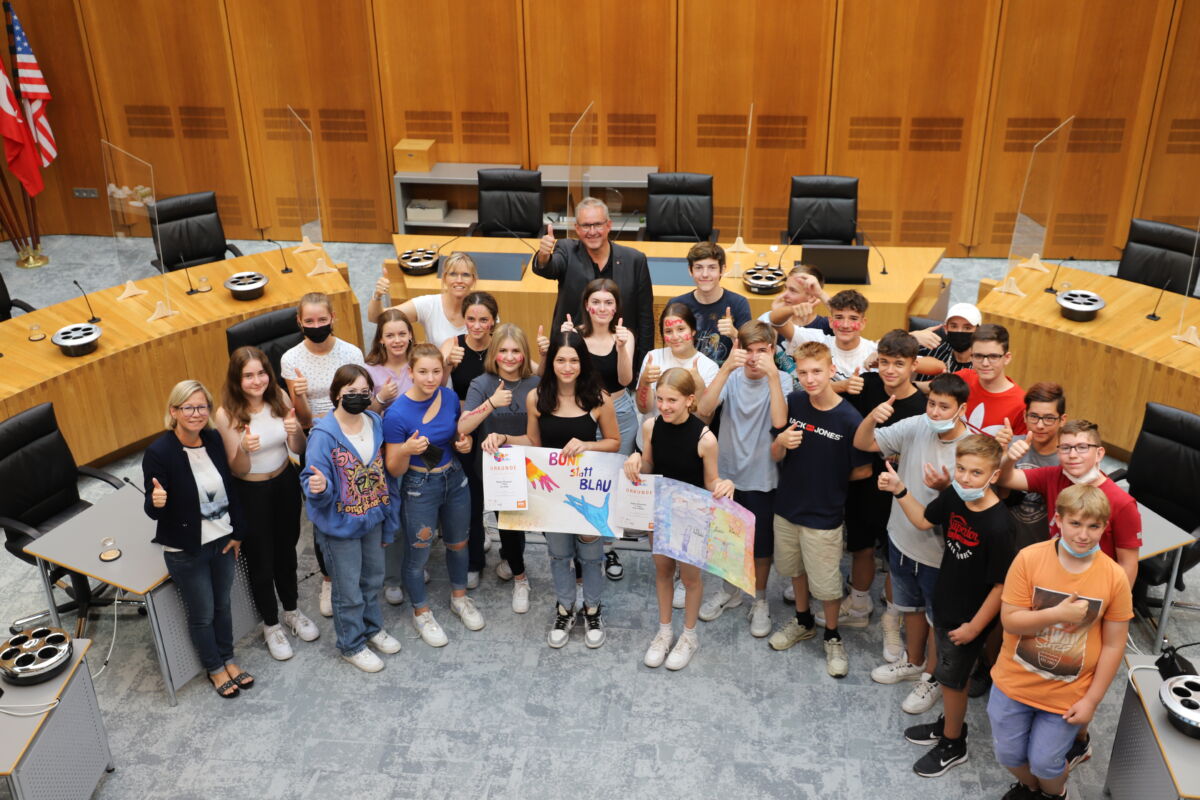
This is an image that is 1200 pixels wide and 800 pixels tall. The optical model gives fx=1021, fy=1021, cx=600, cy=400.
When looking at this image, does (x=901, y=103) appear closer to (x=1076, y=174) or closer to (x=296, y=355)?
(x=1076, y=174)

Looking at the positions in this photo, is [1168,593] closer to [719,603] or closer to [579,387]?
[719,603]

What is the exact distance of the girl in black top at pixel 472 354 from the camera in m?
4.97

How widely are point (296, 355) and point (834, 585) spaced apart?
2.85 m

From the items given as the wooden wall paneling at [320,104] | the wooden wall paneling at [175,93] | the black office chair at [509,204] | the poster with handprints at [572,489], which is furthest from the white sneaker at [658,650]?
the wooden wall paneling at [175,93]

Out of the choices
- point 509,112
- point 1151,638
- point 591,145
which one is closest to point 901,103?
point 591,145

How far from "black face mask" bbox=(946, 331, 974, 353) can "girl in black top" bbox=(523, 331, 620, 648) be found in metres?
1.70

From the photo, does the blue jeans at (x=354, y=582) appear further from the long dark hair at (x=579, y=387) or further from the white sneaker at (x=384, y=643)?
the long dark hair at (x=579, y=387)

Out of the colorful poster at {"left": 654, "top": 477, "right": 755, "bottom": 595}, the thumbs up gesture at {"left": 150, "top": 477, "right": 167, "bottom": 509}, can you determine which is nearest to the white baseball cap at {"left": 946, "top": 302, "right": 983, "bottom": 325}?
the colorful poster at {"left": 654, "top": 477, "right": 755, "bottom": 595}

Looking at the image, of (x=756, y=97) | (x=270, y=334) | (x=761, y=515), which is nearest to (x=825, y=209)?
(x=756, y=97)

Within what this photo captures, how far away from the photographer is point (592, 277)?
5.48 meters

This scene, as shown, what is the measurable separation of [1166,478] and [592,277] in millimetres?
3051

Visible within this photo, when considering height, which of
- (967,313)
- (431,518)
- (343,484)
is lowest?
(431,518)

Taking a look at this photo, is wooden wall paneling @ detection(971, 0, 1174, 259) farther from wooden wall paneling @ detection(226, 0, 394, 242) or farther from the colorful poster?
the colorful poster

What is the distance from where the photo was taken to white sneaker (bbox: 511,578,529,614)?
17.3 feet
